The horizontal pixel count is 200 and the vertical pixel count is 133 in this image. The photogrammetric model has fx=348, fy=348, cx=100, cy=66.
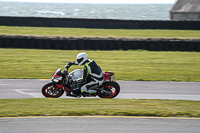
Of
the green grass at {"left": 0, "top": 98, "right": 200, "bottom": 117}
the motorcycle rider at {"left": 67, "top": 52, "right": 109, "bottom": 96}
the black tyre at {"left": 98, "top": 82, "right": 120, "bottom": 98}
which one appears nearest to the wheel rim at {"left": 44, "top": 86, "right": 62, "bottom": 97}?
the motorcycle rider at {"left": 67, "top": 52, "right": 109, "bottom": 96}

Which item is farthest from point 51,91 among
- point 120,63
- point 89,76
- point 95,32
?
point 95,32

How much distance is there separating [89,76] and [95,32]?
20061 mm

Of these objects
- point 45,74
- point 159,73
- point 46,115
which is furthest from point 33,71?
point 46,115

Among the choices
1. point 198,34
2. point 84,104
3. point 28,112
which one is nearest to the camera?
point 28,112

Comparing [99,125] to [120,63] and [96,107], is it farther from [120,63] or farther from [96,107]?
[120,63]

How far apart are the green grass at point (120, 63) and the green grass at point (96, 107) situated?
482 cm

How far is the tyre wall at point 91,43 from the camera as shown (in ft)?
74.1

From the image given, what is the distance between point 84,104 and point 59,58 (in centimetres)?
1092

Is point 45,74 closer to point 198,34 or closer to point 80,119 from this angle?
point 80,119

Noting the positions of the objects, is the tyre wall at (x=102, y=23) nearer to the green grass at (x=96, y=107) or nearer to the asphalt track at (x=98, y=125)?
the green grass at (x=96, y=107)

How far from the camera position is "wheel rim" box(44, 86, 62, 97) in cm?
1090

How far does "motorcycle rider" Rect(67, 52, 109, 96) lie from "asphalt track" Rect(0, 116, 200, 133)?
270cm

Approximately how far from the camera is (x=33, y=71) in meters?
16.1

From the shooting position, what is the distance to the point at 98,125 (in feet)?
24.6
